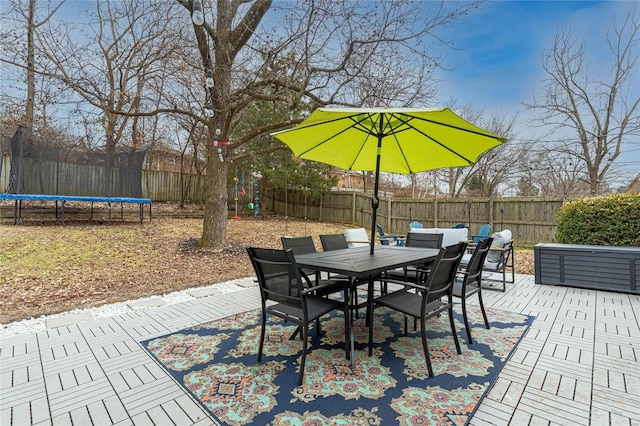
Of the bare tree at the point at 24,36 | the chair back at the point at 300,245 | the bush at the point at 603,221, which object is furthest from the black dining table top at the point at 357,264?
A: the bare tree at the point at 24,36

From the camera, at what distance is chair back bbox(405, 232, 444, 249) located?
4.34 m

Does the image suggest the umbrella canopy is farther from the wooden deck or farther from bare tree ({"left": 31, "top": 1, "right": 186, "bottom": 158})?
bare tree ({"left": 31, "top": 1, "right": 186, "bottom": 158})

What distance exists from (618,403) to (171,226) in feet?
30.2

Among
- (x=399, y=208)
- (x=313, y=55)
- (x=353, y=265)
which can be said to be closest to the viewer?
(x=353, y=265)

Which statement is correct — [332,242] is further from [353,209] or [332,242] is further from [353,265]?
[353,209]

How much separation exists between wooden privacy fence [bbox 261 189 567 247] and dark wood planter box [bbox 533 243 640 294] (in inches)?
173

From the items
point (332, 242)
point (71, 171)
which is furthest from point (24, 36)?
point (332, 242)

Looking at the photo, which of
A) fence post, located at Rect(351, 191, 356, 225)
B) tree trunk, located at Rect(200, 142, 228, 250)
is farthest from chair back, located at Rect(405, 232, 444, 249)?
fence post, located at Rect(351, 191, 356, 225)

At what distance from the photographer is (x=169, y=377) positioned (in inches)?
85.7

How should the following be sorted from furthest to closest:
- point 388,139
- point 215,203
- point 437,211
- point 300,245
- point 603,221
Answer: point 437,211
point 215,203
point 603,221
point 388,139
point 300,245

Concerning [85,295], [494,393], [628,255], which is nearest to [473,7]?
[628,255]

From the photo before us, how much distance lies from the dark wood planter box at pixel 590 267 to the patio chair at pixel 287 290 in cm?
435

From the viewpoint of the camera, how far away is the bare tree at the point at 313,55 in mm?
5227

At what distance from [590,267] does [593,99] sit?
35.3 ft
